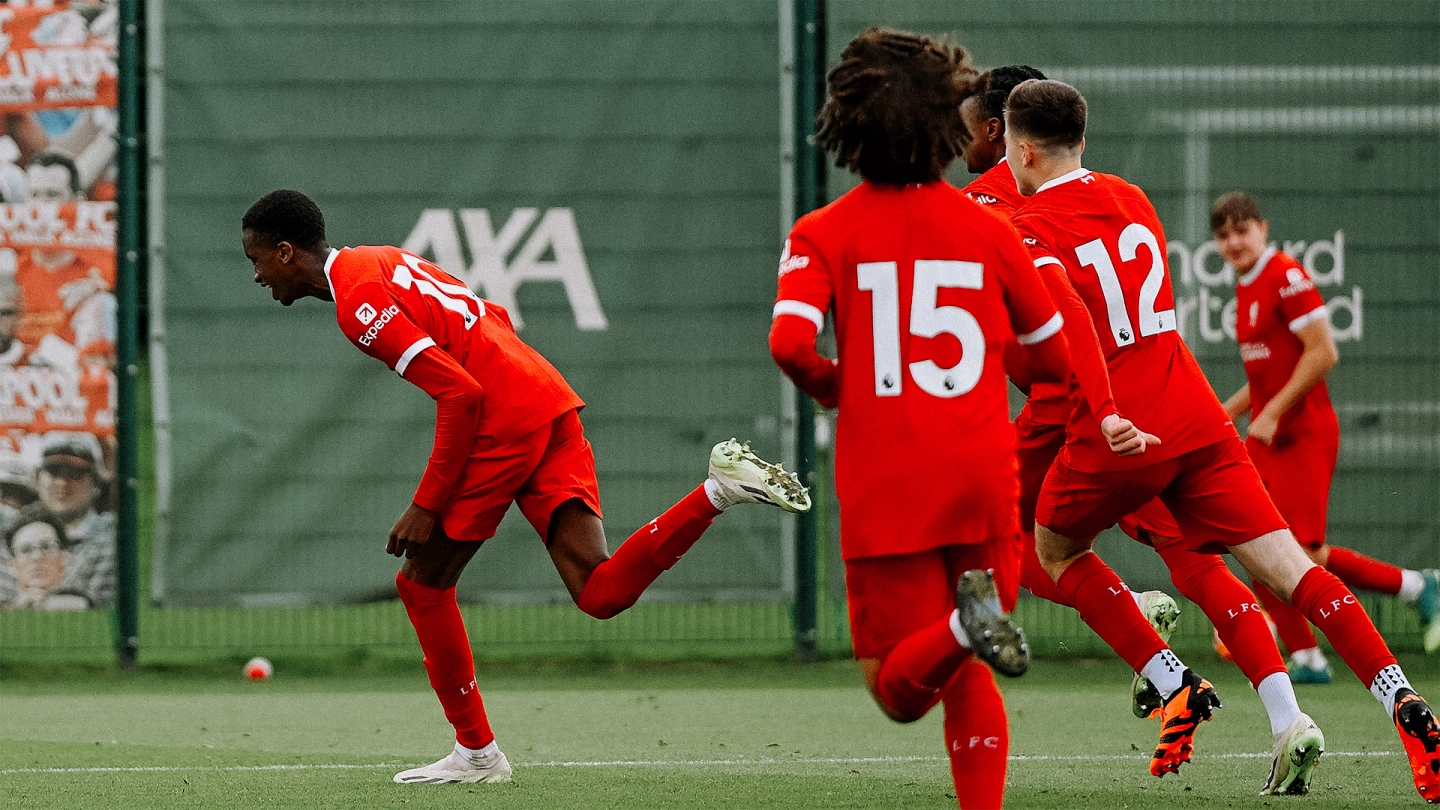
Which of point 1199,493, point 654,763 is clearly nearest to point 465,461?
point 654,763

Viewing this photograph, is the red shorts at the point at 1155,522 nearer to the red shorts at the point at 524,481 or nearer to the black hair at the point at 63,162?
the red shorts at the point at 524,481

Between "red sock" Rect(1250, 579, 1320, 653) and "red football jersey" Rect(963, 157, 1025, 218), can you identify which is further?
"red sock" Rect(1250, 579, 1320, 653)

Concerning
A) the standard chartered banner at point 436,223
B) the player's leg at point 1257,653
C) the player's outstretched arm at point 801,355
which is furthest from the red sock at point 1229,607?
the standard chartered banner at point 436,223

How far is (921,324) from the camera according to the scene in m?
3.56

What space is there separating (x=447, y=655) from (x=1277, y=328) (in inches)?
159

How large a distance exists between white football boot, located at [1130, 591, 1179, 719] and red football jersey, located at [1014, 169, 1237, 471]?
0.78 m

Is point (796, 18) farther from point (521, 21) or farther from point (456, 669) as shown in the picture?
point (456, 669)

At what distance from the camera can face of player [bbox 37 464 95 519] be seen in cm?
804

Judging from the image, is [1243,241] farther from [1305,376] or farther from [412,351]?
[412,351]

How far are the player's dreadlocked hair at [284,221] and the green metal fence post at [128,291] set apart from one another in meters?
3.36

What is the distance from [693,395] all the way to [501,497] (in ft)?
10.5

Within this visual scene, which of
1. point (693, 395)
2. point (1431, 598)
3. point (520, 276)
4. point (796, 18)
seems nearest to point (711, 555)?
point (693, 395)

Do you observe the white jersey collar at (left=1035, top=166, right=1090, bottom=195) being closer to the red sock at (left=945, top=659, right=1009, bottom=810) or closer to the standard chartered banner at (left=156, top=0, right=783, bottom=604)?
the red sock at (left=945, top=659, right=1009, bottom=810)

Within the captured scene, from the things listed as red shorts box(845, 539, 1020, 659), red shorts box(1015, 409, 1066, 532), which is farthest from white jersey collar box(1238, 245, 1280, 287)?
red shorts box(845, 539, 1020, 659)
